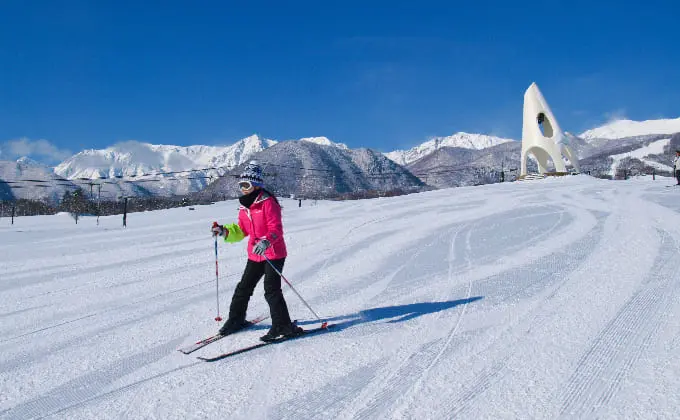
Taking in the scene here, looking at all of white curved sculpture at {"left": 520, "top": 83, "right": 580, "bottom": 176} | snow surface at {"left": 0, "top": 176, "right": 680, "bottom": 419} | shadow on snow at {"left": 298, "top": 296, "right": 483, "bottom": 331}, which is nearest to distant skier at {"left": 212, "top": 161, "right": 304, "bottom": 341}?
snow surface at {"left": 0, "top": 176, "right": 680, "bottom": 419}

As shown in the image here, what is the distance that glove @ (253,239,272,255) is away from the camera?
13.1 feet

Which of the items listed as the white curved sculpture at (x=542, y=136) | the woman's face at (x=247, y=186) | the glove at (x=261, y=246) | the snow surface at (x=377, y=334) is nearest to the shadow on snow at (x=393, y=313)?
the snow surface at (x=377, y=334)

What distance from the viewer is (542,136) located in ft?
137

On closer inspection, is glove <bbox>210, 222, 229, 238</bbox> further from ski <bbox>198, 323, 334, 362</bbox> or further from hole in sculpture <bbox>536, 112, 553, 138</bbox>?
hole in sculpture <bbox>536, 112, 553, 138</bbox>

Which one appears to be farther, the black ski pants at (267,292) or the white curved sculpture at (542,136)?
the white curved sculpture at (542,136)

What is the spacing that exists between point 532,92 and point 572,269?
140 feet

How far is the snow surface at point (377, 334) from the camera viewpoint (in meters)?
2.93

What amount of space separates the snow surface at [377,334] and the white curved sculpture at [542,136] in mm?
34801

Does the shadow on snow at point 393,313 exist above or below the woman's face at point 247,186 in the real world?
below

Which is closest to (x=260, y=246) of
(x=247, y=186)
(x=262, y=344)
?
(x=247, y=186)

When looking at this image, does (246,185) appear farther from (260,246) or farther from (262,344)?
(262,344)

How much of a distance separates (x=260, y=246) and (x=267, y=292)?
49cm

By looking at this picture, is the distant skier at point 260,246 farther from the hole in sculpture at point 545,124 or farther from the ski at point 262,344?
the hole in sculpture at point 545,124

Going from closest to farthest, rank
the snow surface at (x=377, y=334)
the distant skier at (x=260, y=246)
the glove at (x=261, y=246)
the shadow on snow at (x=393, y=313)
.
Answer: the snow surface at (x=377, y=334)
the glove at (x=261, y=246)
the distant skier at (x=260, y=246)
the shadow on snow at (x=393, y=313)
